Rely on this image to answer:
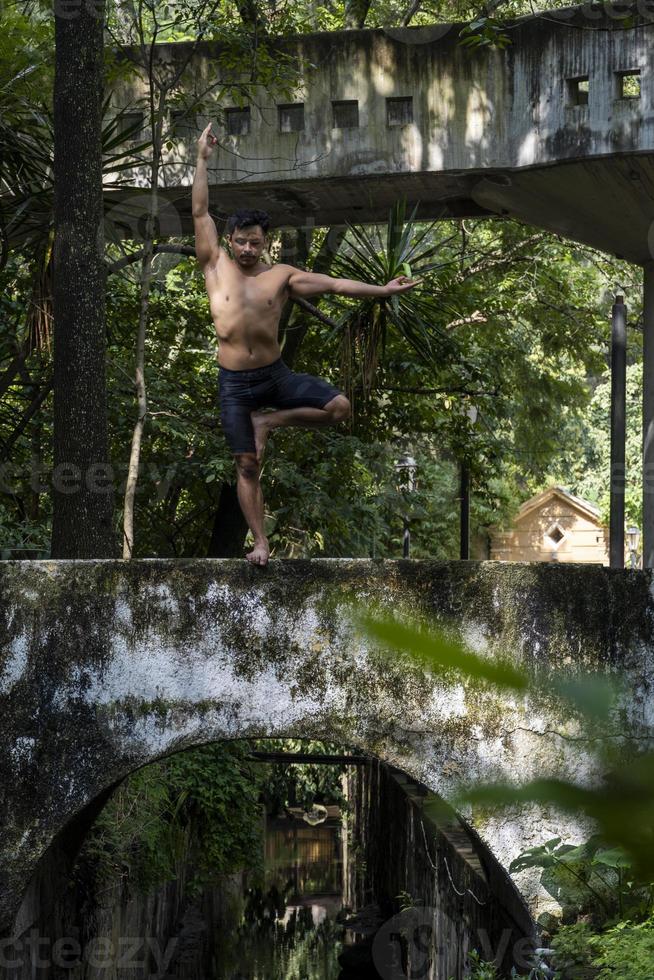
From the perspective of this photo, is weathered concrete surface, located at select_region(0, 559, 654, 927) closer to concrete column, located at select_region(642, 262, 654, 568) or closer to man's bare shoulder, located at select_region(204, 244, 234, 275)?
man's bare shoulder, located at select_region(204, 244, 234, 275)

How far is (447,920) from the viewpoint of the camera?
30.9 ft

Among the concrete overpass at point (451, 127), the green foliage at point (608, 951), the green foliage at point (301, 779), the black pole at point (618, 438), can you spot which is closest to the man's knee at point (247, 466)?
the green foliage at point (608, 951)

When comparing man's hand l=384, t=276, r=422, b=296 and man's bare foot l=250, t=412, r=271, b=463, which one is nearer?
man's hand l=384, t=276, r=422, b=296

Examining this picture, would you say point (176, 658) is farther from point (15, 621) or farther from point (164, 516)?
point (164, 516)

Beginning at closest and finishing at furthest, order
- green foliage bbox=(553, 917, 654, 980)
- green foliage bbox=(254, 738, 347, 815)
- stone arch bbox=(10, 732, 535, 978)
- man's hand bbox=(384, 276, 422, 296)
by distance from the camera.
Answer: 1. green foliage bbox=(553, 917, 654, 980)
2. man's hand bbox=(384, 276, 422, 296)
3. stone arch bbox=(10, 732, 535, 978)
4. green foliage bbox=(254, 738, 347, 815)

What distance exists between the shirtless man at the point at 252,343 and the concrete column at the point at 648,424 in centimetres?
569

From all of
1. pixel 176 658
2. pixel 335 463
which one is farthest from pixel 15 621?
pixel 335 463

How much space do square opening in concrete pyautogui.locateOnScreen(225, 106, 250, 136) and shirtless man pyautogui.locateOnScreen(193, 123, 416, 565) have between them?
5306mm

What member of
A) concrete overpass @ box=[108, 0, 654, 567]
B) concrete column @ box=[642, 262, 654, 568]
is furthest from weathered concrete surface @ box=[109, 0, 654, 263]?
concrete column @ box=[642, 262, 654, 568]

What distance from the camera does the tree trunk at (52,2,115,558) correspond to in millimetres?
7844

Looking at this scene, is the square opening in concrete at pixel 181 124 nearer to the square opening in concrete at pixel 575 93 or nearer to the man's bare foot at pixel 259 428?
the square opening in concrete at pixel 575 93

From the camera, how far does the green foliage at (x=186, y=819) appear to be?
9.98 m

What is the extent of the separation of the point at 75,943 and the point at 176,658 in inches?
121

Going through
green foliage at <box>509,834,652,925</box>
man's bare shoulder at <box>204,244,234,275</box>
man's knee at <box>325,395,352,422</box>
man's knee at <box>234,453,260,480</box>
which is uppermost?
man's bare shoulder at <box>204,244,234,275</box>
